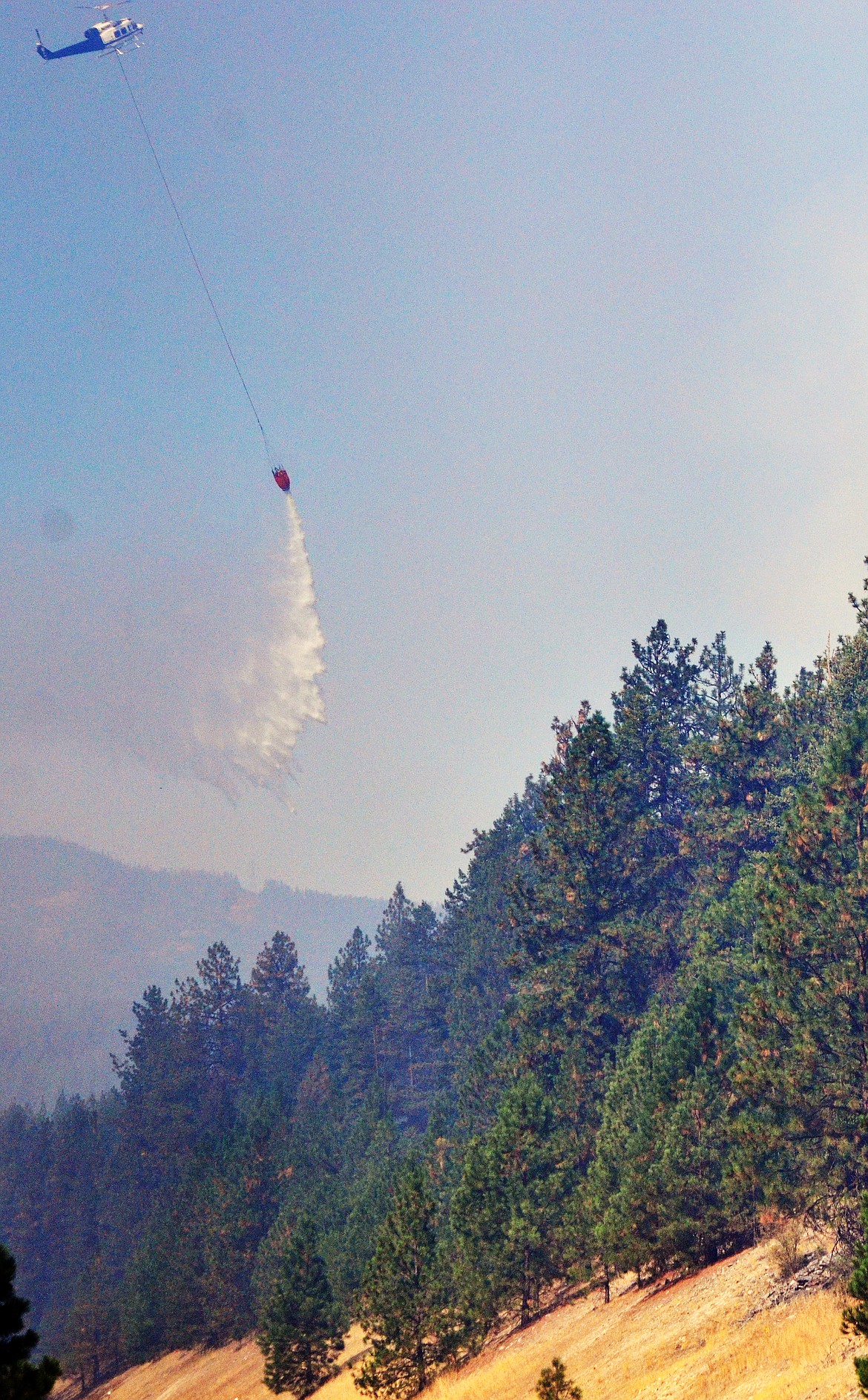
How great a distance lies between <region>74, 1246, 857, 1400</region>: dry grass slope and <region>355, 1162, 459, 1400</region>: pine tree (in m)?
1.46

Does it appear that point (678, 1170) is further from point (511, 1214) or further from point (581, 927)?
point (581, 927)

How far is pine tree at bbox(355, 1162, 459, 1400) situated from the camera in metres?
42.7

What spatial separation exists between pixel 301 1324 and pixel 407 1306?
1171cm

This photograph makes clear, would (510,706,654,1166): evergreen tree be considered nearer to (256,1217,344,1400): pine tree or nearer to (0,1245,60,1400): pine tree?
(256,1217,344,1400): pine tree

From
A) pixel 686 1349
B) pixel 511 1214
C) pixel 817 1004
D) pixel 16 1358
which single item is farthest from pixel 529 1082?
pixel 16 1358

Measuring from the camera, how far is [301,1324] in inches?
2031

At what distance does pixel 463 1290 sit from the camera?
143 feet

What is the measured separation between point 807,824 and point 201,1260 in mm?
61371

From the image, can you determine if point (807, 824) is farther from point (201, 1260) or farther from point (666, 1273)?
point (201, 1260)

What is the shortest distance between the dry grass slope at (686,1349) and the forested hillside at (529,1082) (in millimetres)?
1875

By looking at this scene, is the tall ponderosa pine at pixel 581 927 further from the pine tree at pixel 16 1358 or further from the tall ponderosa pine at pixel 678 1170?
the pine tree at pixel 16 1358

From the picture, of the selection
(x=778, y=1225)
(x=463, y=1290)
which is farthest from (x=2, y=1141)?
(x=778, y=1225)

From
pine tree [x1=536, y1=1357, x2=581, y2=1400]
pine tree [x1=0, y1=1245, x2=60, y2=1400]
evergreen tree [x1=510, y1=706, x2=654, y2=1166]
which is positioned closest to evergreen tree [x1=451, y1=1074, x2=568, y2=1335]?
evergreen tree [x1=510, y1=706, x2=654, y2=1166]

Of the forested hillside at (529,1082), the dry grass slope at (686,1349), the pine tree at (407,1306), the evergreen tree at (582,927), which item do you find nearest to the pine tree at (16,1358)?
the dry grass slope at (686,1349)
